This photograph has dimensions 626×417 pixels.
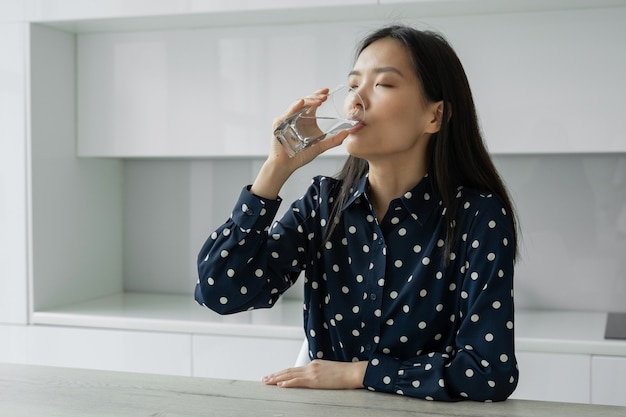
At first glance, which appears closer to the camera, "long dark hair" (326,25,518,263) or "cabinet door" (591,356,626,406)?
"long dark hair" (326,25,518,263)

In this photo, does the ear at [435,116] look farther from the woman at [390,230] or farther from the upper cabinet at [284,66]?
the upper cabinet at [284,66]

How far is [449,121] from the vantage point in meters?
1.59

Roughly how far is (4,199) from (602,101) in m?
1.94

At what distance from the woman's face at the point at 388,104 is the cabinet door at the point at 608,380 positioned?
1.10m

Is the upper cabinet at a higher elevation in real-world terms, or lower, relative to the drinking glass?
higher

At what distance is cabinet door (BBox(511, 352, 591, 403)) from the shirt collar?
971 mm

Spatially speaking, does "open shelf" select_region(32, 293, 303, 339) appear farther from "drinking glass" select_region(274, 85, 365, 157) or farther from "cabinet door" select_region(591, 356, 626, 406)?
"drinking glass" select_region(274, 85, 365, 157)

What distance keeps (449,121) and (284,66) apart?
1.26 meters

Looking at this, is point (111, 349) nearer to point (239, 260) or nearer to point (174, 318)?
point (174, 318)

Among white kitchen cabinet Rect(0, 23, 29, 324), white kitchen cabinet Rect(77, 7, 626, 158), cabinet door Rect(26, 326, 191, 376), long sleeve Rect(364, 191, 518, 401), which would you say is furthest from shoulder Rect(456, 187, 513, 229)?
white kitchen cabinet Rect(0, 23, 29, 324)

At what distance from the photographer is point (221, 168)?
3.24 metres

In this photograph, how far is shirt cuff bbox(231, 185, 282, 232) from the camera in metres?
1.51

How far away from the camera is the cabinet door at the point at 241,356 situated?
2594 mm

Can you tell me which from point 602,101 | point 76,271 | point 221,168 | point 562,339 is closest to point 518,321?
point 562,339
